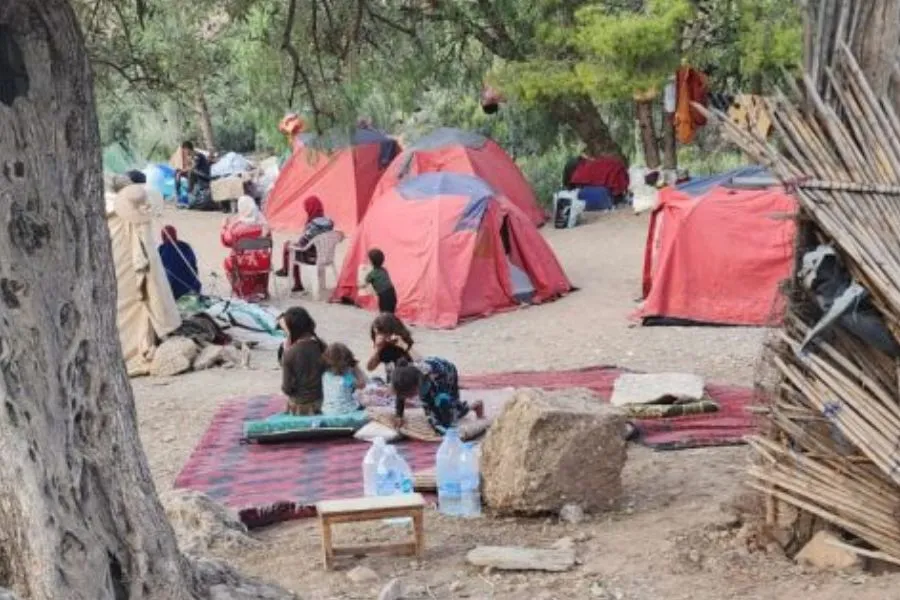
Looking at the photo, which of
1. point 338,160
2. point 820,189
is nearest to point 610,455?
point 820,189

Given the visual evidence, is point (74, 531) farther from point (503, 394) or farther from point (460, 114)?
point (460, 114)

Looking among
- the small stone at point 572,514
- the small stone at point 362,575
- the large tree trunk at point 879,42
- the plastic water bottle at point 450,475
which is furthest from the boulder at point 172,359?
the large tree trunk at point 879,42

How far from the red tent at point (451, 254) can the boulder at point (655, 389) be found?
15.7ft

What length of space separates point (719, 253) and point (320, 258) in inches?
185

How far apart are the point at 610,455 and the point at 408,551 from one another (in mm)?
1031

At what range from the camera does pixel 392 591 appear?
5219mm

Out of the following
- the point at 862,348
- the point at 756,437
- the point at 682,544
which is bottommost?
the point at 682,544

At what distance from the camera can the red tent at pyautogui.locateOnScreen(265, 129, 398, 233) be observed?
20984mm

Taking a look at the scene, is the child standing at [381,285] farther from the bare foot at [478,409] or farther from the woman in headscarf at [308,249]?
the bare foot at [478,409]

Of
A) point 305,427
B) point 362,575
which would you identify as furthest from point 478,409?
point 362,575

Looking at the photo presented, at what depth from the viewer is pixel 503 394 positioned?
9.52 meters

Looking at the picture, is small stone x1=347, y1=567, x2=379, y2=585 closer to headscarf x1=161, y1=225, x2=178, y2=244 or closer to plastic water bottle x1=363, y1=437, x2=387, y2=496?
plastic water bottle x1=363, y1=437, x2=387, y2=496

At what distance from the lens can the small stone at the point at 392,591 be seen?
17.0ft

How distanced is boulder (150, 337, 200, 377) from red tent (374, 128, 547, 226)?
23.0 feet
